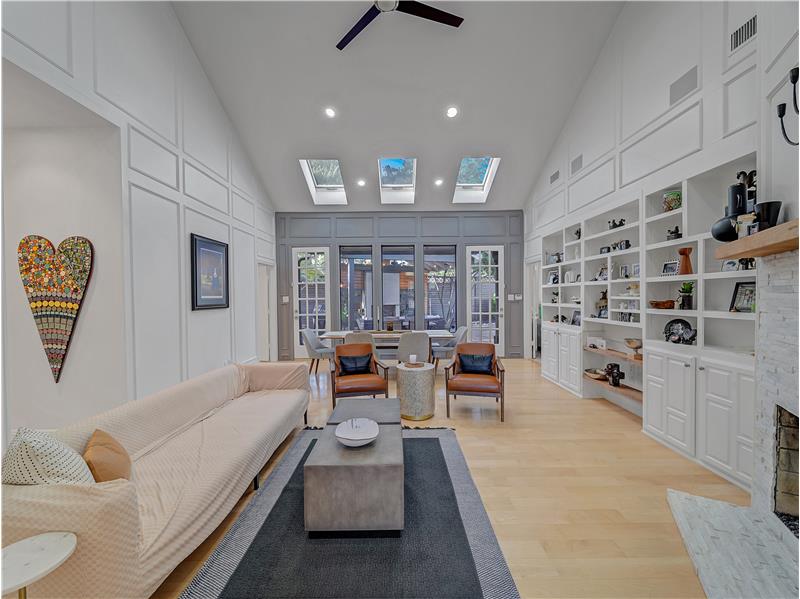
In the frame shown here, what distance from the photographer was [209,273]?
4512 millimetres

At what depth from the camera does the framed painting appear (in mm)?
4164

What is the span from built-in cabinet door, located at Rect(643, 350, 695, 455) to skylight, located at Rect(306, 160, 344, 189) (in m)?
5.59

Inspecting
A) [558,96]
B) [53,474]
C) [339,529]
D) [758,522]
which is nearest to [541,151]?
[558,96]

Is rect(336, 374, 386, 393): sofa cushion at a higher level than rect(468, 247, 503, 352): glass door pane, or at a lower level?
lower

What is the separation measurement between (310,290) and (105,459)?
6.07 meters

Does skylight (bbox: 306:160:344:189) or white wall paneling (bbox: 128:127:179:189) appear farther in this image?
skylight (bbox: 306:160:344:189)

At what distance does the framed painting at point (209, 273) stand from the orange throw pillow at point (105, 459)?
2.39 m

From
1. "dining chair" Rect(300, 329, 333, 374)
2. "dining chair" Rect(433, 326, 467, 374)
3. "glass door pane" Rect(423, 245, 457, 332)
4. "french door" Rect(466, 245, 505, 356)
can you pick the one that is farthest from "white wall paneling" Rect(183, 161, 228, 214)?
"french door" Rect(466, 245, 505, 356)

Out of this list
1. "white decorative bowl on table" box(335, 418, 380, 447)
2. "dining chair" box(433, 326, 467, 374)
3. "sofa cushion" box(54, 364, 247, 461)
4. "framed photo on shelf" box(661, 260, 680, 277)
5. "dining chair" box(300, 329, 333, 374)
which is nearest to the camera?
"sofa cushion" box(54, 364, 247, 461)

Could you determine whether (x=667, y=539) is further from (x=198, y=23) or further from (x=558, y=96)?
(x=198, y=23)

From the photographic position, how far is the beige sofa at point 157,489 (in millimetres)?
1422

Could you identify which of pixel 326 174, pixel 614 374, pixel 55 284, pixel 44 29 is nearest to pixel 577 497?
pixel 614 374

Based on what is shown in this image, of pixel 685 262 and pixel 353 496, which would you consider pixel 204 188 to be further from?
pixel 685 262

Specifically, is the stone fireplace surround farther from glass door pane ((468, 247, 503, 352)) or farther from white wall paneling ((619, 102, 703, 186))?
glass door pane ((468, 247, 503, 352))
